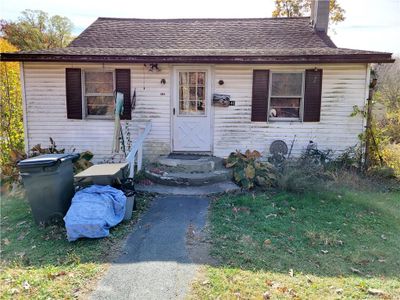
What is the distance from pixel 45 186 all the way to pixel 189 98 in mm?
4604

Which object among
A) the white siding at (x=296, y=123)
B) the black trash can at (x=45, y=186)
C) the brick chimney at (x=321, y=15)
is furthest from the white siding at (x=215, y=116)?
the black trash can at (x=45, y=186)

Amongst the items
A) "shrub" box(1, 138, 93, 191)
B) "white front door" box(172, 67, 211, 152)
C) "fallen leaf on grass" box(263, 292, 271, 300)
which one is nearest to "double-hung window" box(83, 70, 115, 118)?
"shrub" box(1, 138, 93, 191)

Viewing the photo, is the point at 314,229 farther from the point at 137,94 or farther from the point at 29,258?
the point at 137,94

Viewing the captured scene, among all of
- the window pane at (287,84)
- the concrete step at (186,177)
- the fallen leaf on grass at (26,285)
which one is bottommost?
the fallen leaf on grass at (26,285)

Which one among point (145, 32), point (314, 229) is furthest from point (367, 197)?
point (145, 32)

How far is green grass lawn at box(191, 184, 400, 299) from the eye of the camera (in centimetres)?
346

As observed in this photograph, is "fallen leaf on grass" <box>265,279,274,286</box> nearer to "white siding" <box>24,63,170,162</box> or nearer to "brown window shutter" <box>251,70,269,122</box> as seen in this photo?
"brown window shutter" <box>251,70,269,122</box>

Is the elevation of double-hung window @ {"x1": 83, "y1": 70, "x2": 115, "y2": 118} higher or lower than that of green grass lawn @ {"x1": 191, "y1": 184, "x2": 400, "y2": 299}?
higher

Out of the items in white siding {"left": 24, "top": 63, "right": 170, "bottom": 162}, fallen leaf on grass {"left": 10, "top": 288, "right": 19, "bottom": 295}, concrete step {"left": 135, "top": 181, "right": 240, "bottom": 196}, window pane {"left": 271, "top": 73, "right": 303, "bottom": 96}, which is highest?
window pane {"left": 271, "top": 73, "right": 303, "bottom": 96}

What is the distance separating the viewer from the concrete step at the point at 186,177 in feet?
23.4

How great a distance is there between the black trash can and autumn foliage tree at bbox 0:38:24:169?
518 cm

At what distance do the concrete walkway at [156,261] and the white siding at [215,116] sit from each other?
329 centimetres

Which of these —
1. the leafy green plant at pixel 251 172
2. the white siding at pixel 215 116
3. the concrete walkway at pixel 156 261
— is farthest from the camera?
the white siding at pixel 215 116

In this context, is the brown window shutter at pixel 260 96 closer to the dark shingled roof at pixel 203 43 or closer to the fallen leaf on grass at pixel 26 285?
the dark shingled roof at pixel 203 43
